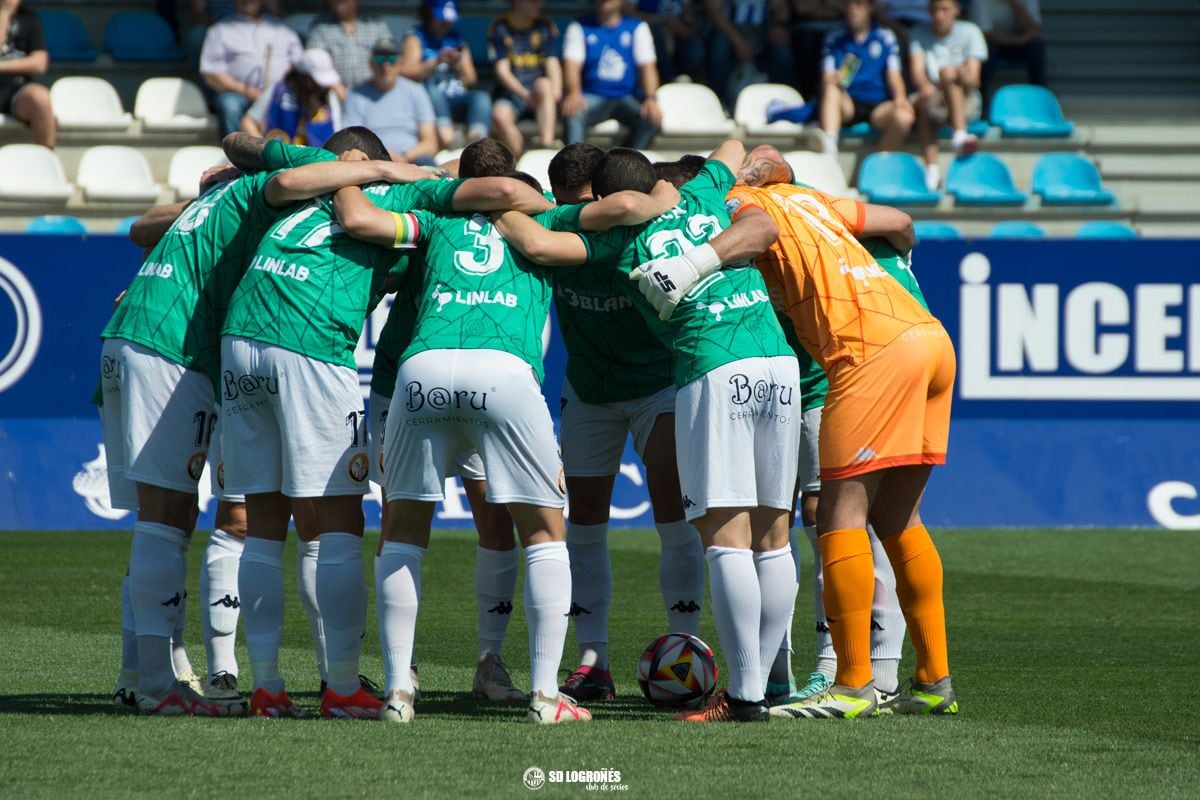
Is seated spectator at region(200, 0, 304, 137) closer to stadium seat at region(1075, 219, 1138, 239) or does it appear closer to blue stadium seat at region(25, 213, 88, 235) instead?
blue stadium seat at region(25, 213, 88, 235)

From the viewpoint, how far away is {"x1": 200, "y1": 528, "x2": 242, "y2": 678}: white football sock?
6273 mm

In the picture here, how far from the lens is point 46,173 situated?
1541 cm

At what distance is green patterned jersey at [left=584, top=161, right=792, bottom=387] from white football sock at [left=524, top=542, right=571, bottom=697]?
83 cm

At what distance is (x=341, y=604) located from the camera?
5.91m

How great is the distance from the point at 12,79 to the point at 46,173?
1.15 meters

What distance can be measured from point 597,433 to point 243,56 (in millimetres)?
10282

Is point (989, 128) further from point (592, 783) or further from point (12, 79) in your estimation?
point (592, 783)

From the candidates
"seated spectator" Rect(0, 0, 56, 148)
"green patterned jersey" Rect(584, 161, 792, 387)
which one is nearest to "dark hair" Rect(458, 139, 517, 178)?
"green patterned jersey" Rect(584, 161, 792, 387)

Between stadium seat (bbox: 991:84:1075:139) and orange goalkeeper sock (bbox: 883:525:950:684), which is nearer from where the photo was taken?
orange goalkeeper sock (bbox: 883:525:950:684)

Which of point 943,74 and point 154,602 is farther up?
point 943,74

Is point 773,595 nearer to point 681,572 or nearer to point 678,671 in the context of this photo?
point 678,671

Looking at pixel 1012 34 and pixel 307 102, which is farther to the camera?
pixel 1012 34

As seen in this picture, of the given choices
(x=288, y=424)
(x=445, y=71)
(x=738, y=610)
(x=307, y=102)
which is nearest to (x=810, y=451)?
(x=738, y=610)

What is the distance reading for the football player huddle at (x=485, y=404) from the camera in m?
5.88
